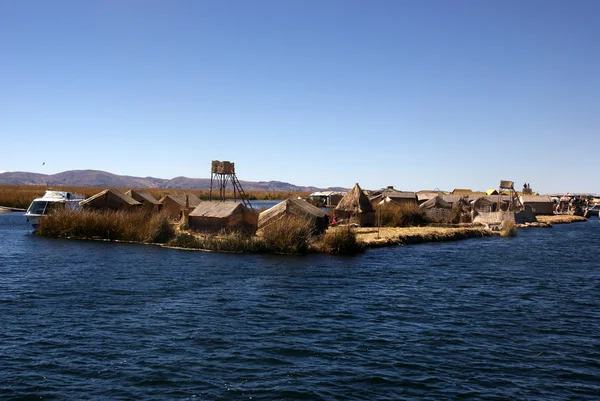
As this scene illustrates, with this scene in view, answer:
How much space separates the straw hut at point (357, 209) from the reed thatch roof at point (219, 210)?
546 inches

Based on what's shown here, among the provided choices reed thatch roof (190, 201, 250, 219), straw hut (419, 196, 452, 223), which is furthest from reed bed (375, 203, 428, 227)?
reed thatch roof (190, 201, 250, 219)

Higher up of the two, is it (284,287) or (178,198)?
(178,198)

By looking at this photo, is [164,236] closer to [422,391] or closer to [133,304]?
[133,304]

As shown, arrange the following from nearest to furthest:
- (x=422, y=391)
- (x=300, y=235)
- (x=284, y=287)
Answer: (x=422, y=391), (x=284, y=287), (x=300, y=235)

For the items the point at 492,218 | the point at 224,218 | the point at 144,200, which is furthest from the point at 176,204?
the point at 492,218

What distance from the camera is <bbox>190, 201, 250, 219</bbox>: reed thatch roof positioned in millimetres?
35156

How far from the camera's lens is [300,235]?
32.1m

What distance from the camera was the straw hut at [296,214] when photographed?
3497 cm

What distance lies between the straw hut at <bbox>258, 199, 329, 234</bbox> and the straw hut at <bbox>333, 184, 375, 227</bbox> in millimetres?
10846

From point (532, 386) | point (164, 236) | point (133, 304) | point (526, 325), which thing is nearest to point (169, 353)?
point (133, 304)

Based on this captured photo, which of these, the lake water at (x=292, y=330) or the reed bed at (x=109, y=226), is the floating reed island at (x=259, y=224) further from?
the lake water at (x=292, y=330)

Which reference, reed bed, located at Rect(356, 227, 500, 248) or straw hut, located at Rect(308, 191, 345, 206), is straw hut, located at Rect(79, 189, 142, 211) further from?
straw hut, located at Rect(308, 191, 345, 206)

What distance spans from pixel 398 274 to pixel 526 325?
9.12 meters

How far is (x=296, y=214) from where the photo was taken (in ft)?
115
